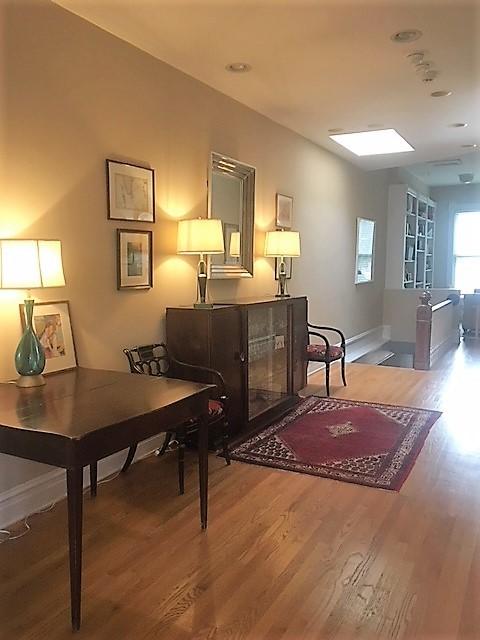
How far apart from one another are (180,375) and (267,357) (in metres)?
1.04

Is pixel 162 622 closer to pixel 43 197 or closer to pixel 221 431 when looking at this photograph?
pixel 221 431

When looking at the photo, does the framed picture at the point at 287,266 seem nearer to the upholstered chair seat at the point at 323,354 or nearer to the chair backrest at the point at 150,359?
the upholstered chair seat at the point at 323,354

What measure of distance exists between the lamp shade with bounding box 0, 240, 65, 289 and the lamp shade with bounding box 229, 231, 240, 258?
2.21 meters

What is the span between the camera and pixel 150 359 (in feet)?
11.6

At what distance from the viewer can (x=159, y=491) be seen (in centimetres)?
305

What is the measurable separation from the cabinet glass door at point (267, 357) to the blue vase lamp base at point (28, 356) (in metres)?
1.76

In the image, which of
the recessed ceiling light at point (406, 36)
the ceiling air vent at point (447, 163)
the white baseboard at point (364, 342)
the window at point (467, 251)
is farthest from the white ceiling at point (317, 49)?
the window at point (467, 251)

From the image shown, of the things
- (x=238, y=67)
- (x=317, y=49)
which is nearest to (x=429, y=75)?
(x=317, y=49)

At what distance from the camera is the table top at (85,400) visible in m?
1.99

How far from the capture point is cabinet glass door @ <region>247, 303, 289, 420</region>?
412 cm

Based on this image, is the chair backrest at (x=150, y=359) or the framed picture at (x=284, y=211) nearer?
the chair backrest at (x=150, y=359)

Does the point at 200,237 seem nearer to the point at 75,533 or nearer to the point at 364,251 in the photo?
the point at 75,533

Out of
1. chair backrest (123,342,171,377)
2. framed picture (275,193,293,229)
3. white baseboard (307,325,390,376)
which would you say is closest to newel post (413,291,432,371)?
white baseboard (307,325,390,376)

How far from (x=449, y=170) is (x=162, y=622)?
9.03 m
